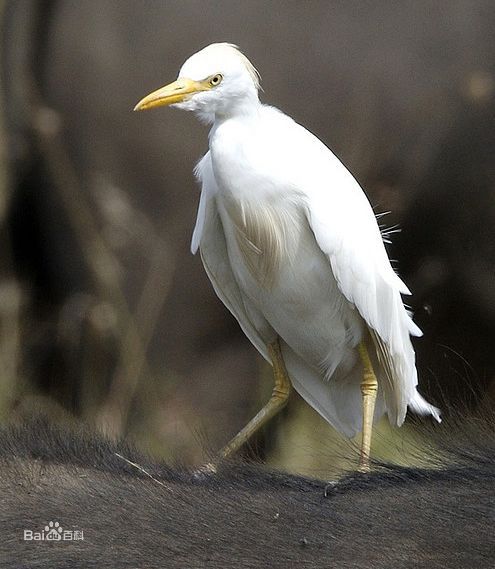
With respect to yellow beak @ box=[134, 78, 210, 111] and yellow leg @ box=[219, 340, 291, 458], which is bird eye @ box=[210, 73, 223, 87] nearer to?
yellow beak @ box=[134, 78, 210, 111]

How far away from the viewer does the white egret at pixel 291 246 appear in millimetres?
2621

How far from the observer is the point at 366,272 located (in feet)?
8.93

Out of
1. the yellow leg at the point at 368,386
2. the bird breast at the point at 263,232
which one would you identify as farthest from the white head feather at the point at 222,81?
the yellow leg at the point at 368,386

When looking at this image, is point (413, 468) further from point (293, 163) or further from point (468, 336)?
point (468, 336)

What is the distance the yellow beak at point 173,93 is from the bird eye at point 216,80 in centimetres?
1

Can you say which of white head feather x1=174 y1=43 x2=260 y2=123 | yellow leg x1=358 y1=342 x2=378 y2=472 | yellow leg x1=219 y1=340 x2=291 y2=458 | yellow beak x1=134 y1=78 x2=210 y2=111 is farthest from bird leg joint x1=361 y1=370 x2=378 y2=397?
yellow beak x1=134 y1=78 x2=210 y2=111

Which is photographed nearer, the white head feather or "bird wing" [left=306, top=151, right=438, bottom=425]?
the white head feather

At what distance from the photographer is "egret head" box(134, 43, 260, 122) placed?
2.45m

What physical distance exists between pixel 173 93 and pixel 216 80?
0.13 meters

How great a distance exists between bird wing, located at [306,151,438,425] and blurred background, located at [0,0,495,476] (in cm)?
79

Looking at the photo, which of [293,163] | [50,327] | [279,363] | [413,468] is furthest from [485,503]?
[50,327]

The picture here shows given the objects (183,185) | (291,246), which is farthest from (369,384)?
(183,185)

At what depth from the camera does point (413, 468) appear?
2.01 m

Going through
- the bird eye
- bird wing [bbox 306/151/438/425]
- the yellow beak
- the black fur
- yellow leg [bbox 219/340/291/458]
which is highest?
the bird eye
